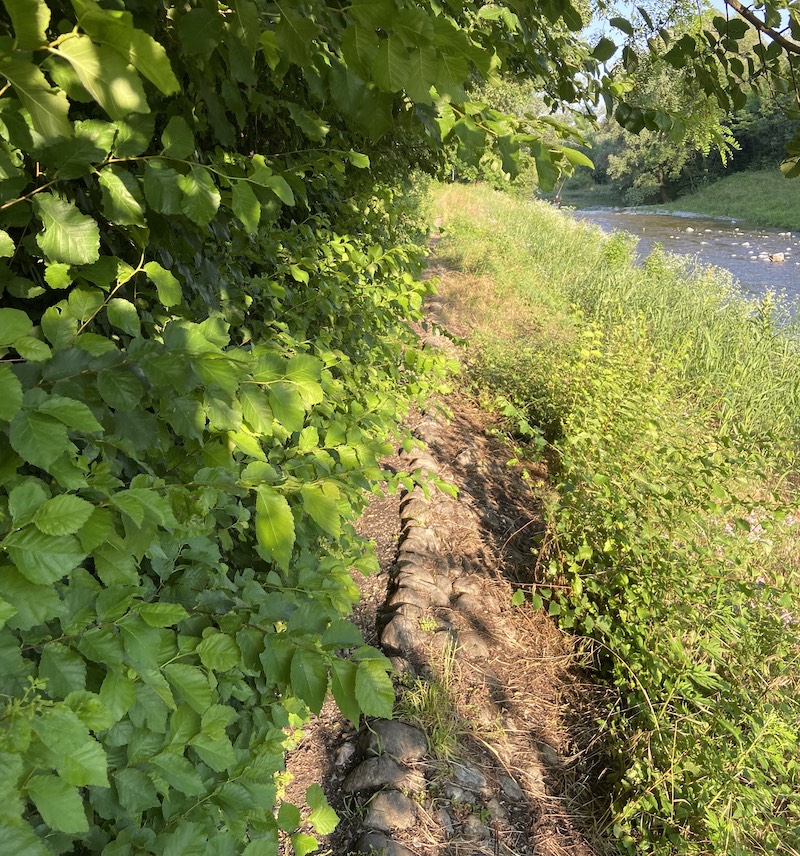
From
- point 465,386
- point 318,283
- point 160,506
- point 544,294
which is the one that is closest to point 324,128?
point 318,283

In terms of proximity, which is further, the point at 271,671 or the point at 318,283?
the point at 318,283

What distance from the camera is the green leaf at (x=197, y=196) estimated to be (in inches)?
39.0

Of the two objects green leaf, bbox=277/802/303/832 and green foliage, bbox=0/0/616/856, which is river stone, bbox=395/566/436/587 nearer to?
green foliage, bbox=0/0/616/856

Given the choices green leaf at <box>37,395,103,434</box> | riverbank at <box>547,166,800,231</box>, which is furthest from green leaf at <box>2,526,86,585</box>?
riverbank at <box>547,166,800,231</box>

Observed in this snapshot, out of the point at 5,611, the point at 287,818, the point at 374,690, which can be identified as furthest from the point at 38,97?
the point at 287,818

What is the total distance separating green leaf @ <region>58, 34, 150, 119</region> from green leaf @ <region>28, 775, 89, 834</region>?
0.80 meters

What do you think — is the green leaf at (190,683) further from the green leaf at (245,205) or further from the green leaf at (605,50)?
the green leaf at (605,50)

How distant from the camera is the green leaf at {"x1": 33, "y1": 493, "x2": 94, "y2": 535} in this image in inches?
26.7

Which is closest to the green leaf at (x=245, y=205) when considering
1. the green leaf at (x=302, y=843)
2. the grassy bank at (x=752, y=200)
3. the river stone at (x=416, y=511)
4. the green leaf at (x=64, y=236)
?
the green leaf at (x=64, y=236)

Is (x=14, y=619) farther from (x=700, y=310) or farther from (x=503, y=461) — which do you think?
(x=700, y=310)

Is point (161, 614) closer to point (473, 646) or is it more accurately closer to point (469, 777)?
point (469, 777)

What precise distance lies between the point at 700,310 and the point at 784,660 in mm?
6074

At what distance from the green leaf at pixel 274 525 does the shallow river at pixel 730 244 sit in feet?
40.5

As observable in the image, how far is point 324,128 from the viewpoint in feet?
5.81
